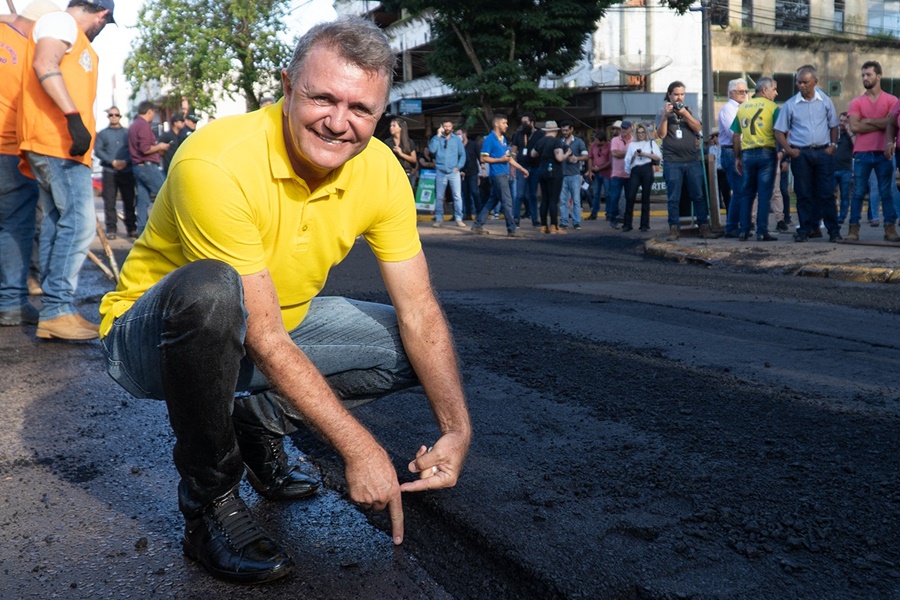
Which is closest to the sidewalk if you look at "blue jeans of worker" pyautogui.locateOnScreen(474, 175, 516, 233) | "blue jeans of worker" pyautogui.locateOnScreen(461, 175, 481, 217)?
"blue jeans of worker" pyautogui.locateOnScreen(474, 175, 516, 233)

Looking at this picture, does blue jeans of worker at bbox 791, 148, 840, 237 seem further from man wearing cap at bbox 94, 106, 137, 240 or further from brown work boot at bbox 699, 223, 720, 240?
man wearing cap at bbox 94, 106, 137, 240

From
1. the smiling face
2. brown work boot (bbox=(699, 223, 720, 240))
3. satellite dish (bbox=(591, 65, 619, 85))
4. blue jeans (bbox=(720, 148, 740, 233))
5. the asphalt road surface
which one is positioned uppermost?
satellite dish (bbox=(591, 65, 619, 85))

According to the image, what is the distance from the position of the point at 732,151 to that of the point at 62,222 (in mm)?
9508

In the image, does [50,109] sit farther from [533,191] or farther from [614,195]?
[614,195]

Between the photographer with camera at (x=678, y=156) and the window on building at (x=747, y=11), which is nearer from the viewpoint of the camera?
the photographer with camera at (x=678, y=156)

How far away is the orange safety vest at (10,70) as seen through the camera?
18.6 feet

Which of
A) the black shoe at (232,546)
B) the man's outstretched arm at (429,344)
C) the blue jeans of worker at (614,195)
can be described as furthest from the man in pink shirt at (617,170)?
the black shoe at (232,546)

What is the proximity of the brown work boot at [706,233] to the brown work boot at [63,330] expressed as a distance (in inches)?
342

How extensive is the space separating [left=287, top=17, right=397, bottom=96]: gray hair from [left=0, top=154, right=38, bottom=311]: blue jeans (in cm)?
410

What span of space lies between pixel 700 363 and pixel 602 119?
30243mm

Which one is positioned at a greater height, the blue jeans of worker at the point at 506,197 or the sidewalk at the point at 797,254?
the blue jeans of worker at the point at 506,197

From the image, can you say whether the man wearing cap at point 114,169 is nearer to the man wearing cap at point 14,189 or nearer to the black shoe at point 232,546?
the man wearing cap at point 14,189

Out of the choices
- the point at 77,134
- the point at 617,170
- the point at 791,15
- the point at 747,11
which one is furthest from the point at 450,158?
the point at 791,15

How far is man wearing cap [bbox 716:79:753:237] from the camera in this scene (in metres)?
11.9
